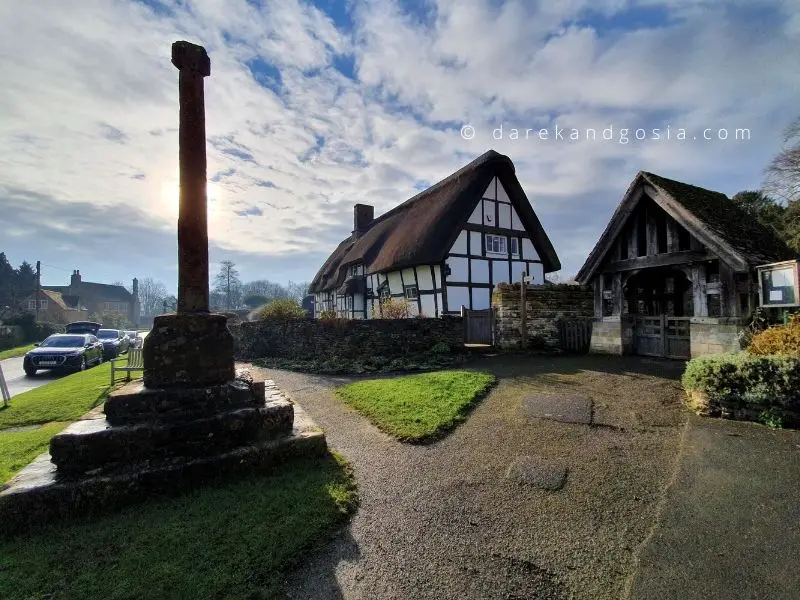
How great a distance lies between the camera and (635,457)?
396 cm

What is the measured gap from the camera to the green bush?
449 cm

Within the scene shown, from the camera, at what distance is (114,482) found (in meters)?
3.10

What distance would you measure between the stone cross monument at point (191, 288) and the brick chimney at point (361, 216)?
23.3 meters

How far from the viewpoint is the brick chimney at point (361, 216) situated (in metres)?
27.8

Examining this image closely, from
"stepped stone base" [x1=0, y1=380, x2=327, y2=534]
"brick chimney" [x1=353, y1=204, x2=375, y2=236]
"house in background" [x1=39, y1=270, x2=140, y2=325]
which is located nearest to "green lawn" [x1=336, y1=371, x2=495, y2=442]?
"stepped stone base" [x1=0, y1=380, x2=327, y2=534]

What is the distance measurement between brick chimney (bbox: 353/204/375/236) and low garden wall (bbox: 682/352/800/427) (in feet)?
79.3

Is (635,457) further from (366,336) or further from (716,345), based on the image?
(366,336)

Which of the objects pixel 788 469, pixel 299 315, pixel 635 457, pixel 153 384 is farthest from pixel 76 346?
pixel 788 469

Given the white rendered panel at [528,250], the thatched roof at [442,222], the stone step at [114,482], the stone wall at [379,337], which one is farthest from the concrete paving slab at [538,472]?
the white rendered panel at [528,250]

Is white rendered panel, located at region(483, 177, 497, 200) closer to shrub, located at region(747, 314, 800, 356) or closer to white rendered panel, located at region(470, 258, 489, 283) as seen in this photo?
white rendered panel, located at region(470, 258, 489, 283)

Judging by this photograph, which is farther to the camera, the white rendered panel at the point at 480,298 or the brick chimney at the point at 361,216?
the brick chimney at the point at 361,216

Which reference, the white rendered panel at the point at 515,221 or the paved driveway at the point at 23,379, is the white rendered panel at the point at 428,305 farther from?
the paved driveway at the point at 23,379

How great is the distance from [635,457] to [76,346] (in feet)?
66.3

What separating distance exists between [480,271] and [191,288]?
13.7 meters
